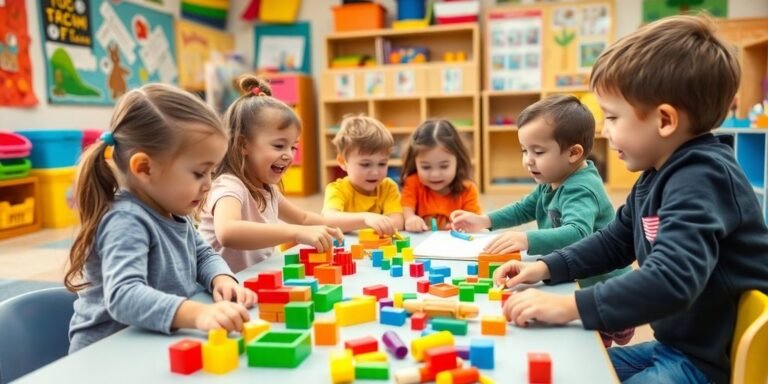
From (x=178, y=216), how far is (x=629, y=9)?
5.43 meters

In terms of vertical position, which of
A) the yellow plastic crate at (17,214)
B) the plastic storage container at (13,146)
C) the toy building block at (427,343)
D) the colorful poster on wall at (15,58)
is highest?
the colorful poster on wall at (15,58)

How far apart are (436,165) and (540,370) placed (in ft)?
4.60

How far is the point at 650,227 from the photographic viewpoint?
96cm

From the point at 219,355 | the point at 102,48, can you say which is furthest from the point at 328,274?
the point at 102,48

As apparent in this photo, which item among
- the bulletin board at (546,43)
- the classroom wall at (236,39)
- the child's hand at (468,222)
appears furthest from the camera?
the bulletin board at (546,43)

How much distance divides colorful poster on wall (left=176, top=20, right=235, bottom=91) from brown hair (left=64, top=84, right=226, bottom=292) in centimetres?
496

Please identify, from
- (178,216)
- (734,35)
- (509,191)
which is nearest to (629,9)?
(734,35)

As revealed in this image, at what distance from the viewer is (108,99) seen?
197 inches

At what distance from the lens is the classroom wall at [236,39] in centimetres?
425

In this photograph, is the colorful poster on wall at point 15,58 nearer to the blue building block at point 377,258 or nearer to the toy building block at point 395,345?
the blue building block at point 377,258

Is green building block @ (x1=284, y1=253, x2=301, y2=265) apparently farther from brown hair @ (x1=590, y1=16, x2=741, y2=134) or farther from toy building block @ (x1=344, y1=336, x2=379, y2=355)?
brown hair @ (x1=590, y1=16, x2=741, y2=134)

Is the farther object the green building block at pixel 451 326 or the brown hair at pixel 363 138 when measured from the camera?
the brown hair at pixel 363 138

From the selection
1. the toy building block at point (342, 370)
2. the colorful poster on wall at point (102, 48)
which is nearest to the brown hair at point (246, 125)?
the toy building block at point (342, 370)

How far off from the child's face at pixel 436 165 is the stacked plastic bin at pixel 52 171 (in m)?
3.02
